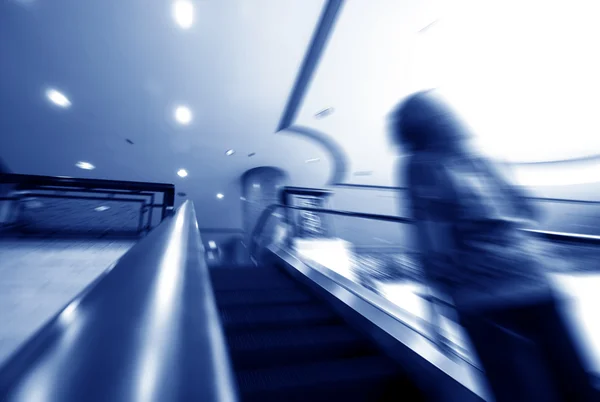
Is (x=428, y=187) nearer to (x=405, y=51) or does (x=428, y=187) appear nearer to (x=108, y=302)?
(x=108, y=302)

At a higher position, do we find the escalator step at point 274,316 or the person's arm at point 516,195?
the person's arm at point 516,195

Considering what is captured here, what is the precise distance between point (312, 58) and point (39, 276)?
13.1ft

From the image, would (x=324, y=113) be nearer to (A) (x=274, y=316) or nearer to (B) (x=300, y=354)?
(A) (x=274, y=316)

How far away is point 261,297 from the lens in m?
2.12

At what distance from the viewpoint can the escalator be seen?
121 centimetres

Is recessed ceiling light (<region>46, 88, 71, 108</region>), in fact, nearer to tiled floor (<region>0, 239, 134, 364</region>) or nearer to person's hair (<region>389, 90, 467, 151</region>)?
tiled floor (<region>0, 239, 134, 364</region>)

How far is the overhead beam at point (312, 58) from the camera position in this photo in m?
3.46

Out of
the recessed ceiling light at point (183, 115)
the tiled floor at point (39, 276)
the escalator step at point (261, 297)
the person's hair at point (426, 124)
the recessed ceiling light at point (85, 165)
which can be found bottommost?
the escalator step at point (261, 297)

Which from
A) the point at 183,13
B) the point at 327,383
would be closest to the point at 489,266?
the point at 327,383

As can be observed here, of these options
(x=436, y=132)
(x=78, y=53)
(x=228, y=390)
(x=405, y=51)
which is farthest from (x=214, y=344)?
(x=78, y=53)

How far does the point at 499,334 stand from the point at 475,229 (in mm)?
294

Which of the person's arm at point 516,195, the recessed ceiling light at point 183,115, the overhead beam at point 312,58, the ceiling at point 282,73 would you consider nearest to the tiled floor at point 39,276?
the person's arm at point 516,195

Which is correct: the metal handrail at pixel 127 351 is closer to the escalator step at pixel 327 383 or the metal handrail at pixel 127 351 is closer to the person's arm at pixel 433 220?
the person's arm at pixel 433 220

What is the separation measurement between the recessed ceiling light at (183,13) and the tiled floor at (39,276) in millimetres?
2833
